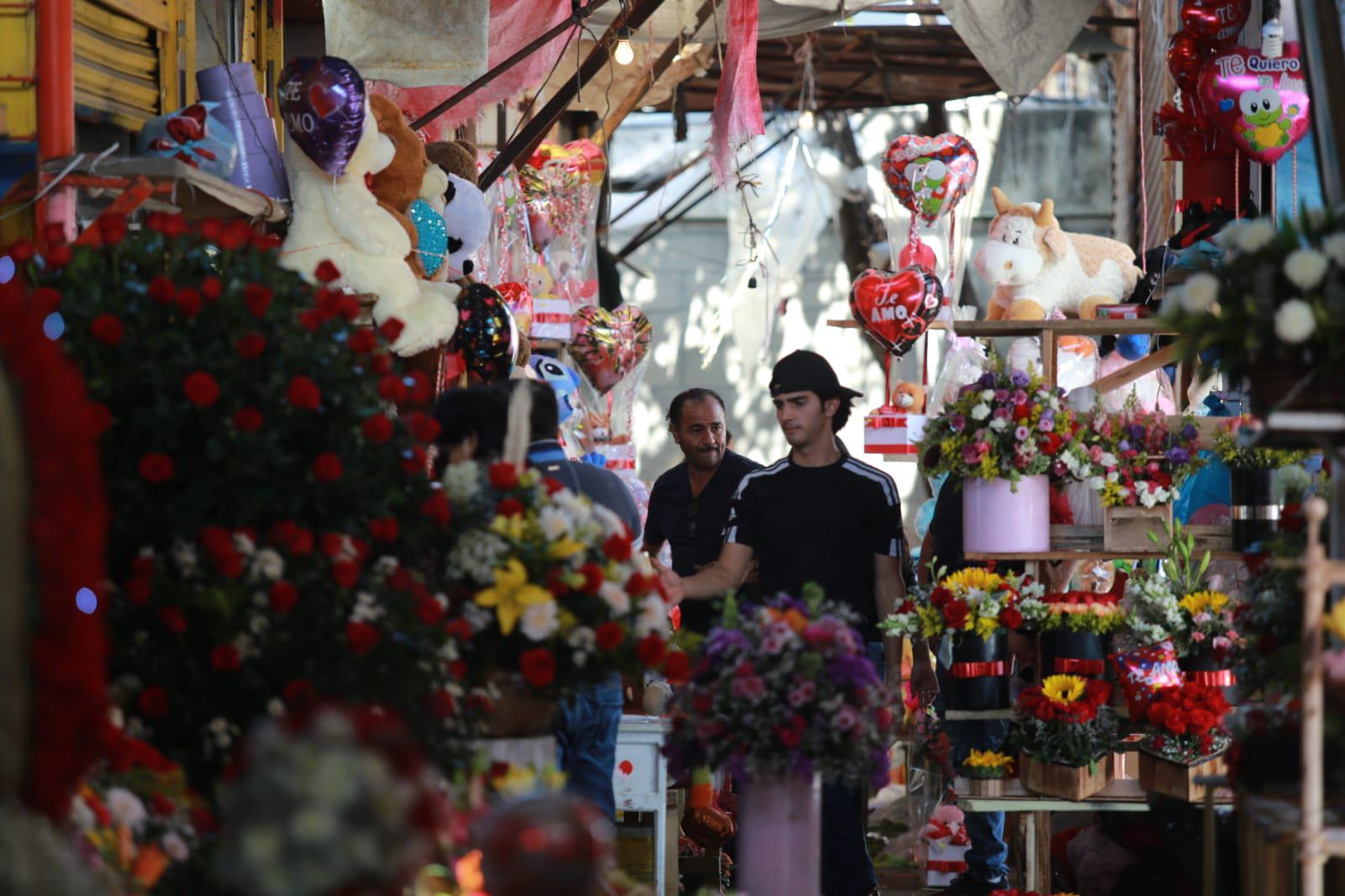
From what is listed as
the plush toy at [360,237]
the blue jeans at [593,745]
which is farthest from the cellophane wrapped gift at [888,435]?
the blue jeans at [593,745]

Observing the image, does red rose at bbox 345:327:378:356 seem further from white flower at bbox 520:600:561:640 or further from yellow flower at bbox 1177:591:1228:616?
yellow flower at bbox 1177:591:1228:616

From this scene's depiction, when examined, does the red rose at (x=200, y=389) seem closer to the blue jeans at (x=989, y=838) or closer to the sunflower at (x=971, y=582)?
the sunflower at (x=971, y=582)

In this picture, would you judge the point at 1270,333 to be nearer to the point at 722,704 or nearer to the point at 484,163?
the point at 722,704

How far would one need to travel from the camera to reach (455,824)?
2516 mm

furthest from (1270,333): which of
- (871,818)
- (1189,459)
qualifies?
(871,818)

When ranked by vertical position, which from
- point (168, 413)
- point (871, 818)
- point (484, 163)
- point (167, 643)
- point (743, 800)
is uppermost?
point (484, 163)

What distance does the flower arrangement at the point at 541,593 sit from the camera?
10.9 feet

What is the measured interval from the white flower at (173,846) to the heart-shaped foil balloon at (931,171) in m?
6.43

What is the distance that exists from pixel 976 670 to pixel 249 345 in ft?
11.2

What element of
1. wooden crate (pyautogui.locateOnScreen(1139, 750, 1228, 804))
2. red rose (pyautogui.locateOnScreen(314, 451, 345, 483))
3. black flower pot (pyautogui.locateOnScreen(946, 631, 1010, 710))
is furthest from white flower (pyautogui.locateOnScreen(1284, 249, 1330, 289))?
black flower pot (pyautogui.locateOnScreen(946, 631, 1010, 710))

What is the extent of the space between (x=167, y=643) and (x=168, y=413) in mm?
407

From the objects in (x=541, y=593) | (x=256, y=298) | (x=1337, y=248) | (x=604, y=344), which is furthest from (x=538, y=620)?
(x=604, y=344)

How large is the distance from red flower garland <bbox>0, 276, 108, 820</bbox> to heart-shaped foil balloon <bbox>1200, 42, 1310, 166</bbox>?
202 inches

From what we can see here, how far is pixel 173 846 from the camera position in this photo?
101 inches
